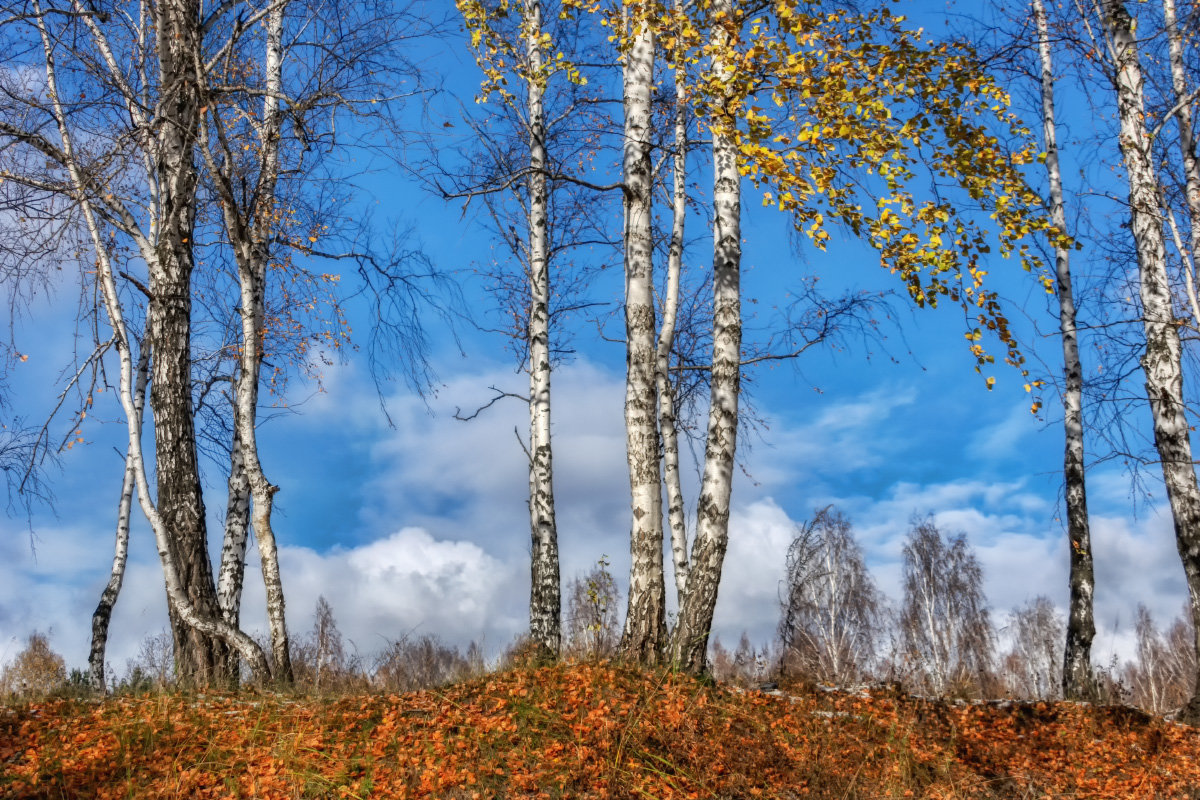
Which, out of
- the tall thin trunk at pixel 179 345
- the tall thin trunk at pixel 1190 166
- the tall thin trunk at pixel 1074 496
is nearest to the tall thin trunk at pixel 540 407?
the tall thin trunk at pixel 179 345

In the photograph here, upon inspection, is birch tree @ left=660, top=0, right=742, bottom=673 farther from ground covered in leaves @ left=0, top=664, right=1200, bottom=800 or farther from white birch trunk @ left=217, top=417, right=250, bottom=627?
white birch trunk @ left=217, top=417, right=250, bottom=627

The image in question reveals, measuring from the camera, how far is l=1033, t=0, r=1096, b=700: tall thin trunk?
948 centimetres

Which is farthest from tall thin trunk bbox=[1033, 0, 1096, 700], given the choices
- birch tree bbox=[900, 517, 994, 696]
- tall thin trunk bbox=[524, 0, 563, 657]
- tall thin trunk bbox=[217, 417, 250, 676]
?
birch tree bbox=[900, 517, 994, 696]

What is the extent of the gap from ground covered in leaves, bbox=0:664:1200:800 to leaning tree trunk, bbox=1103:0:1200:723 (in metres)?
2.87

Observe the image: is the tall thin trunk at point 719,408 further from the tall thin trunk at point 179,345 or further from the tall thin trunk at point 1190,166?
the tall thin trunk at point 1190,166

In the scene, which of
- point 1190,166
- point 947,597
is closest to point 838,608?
point 947,597

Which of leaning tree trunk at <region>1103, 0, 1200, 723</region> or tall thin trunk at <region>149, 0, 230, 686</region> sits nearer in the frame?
tall thin trunk at <region>149, 0, 230, 686</region>

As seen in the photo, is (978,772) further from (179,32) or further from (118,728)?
(179,32)

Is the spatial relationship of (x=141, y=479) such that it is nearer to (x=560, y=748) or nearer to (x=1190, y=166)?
(x=560, y=748)

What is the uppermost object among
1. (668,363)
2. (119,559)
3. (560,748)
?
(668,363)

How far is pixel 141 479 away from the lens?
7.07 metres

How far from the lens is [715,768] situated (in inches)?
177

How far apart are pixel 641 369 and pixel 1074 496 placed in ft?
20.9

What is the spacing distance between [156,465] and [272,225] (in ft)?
14.6
